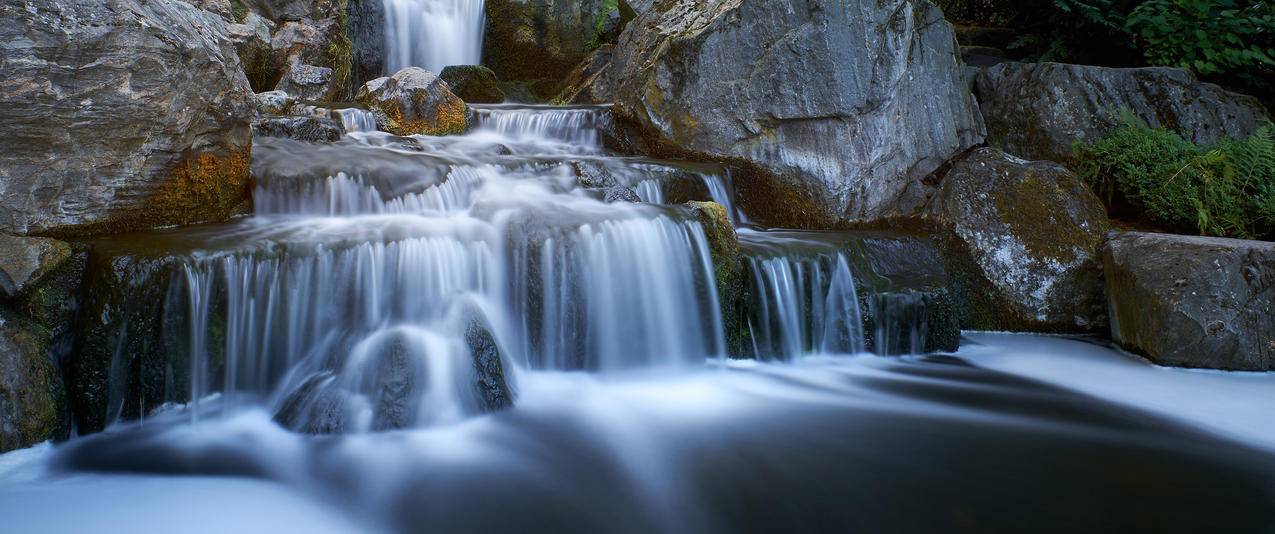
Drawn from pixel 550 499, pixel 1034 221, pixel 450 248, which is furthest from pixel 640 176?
pixel 550 499

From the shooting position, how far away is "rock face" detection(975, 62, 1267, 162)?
716cm

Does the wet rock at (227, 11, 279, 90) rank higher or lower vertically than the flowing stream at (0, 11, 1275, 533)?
higher

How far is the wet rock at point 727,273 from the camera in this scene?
504 cm

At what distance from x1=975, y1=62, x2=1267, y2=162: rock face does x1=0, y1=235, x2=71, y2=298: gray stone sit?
7590mm

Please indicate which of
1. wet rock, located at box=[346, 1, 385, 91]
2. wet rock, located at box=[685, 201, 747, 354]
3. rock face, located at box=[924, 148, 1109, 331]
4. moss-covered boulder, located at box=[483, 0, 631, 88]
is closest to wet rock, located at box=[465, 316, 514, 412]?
wet rock, located at box=[685, 201, 747, 354]

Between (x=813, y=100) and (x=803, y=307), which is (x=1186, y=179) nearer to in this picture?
(x=813, y=100)

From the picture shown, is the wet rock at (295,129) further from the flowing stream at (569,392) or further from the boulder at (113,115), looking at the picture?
the boulder at (113,115)

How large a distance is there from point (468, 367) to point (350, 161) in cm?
247

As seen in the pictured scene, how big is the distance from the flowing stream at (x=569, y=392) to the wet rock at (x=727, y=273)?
5 centimetres

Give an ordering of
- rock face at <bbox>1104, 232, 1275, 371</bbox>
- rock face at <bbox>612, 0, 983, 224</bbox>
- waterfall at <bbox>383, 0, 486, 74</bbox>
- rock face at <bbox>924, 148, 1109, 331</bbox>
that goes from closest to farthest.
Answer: rock face at <bbox>1104, 232, 1275, 371</bbox> < rock face at <bbox>924, 148, 1109, 331</bbox> < rock face at <bbox>612, 0, 983, 224</bbox> < waterfall at <bbox>383, 0, 486, 74</bbox>

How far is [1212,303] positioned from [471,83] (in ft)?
28.6

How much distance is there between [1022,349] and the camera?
5.52m

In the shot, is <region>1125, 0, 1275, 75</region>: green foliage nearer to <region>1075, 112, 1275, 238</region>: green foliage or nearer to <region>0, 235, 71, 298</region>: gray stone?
<region>1075, 112, 1275, 238</region>: green foliage

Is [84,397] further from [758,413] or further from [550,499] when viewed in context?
[758,413]
